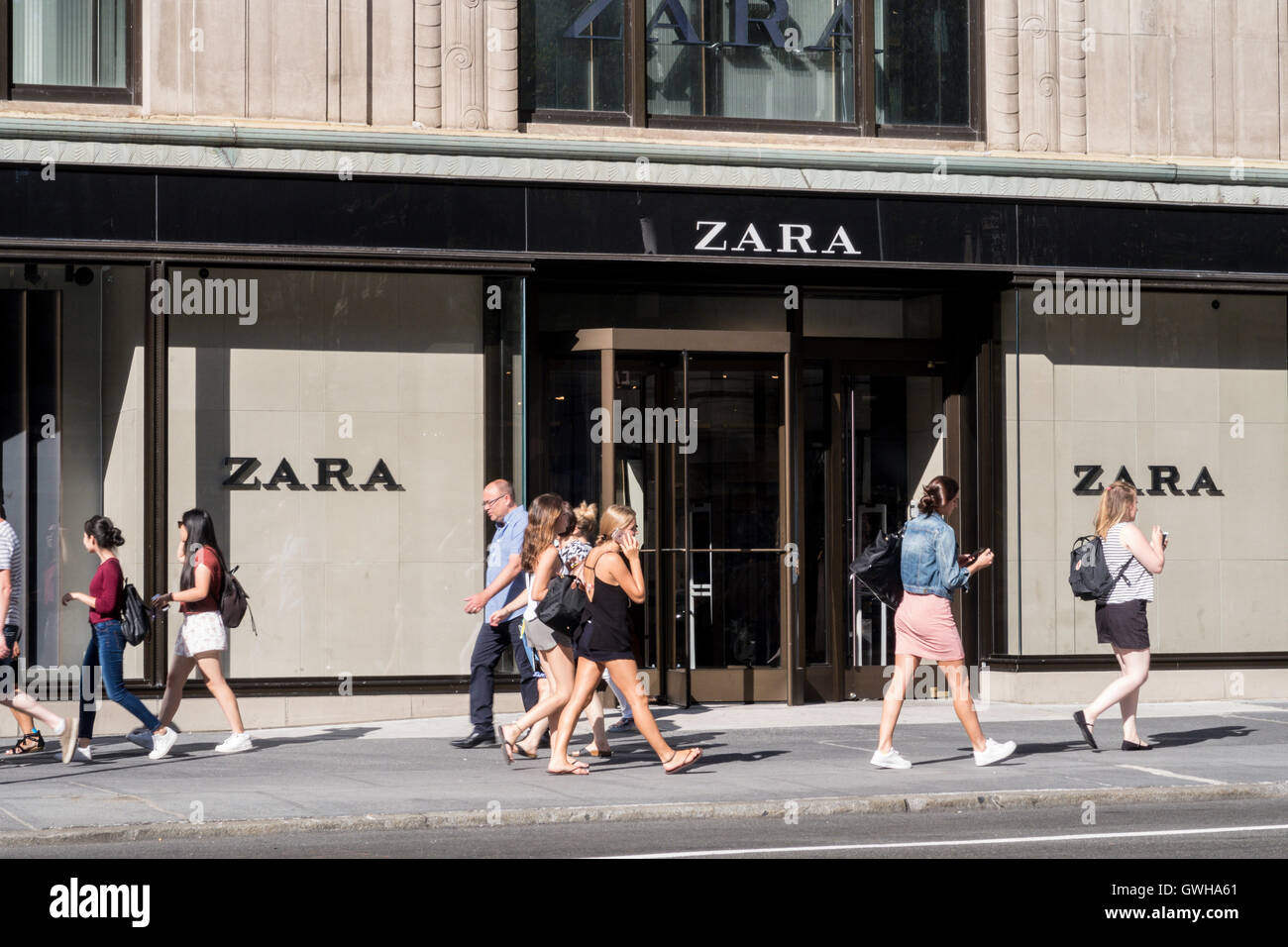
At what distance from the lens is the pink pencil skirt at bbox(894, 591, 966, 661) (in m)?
11.4

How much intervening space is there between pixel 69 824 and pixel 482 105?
7.47m

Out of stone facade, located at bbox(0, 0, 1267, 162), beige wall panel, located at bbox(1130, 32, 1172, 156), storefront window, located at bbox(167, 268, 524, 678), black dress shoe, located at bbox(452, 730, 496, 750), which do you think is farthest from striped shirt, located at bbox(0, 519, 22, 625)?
beige wall panel, located at bbox(1130, 32, 1172, 156)

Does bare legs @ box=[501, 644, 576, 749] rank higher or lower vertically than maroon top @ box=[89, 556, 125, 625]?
lower

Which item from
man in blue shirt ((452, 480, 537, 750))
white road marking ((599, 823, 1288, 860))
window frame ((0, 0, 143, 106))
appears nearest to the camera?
white road marking ((599, 823, 1288, 860))

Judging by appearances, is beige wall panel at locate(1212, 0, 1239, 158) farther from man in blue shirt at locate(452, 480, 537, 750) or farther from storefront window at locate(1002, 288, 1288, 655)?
man in blue shirt at locate(452, 480, 537, 750)

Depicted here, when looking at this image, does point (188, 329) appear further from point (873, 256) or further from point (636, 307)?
point (873, 256)

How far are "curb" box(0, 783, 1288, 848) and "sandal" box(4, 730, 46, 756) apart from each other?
12.3 feet

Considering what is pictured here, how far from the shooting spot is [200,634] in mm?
12250

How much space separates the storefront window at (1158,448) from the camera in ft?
51.0

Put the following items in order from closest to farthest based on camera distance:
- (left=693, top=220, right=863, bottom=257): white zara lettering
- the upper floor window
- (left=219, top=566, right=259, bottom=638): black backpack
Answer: (left=219, top=566, right=259, bottom=638): black backpack → (left=693, top=220, right=863, bottom=257): white zara lettering → the upper floor window
